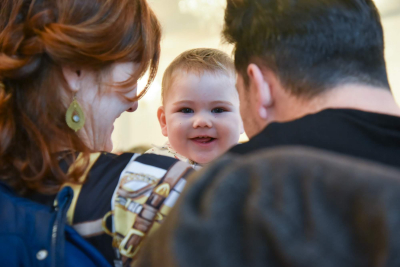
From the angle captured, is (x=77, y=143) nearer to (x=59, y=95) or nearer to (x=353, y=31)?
(x=59, y=95)

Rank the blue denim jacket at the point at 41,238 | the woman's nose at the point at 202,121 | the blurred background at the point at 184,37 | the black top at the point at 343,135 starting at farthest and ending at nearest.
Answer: the blurred background at the point at 184,37 < the woman's nose at the point at 202,121 < the blue denim jacket at the point at 41,238 < the black top at the point at 343,135

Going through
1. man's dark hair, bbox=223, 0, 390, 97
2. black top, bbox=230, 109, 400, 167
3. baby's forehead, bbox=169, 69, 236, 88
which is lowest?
baby's forehead, bbox=169, 69, 236, 88

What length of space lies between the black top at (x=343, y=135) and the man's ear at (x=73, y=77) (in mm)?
462

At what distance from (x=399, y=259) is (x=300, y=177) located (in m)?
0.11

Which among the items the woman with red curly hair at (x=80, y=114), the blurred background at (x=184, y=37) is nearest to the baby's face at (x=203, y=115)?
the woman with red curly hair at (x=80, y=114)

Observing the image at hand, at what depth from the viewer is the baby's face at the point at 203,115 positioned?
1643 mm

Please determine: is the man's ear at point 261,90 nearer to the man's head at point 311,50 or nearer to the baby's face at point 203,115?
the man's head at point 311,50

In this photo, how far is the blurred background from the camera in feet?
12.1

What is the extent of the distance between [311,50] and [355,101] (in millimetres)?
139

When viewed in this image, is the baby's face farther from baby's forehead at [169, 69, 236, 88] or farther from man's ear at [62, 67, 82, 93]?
man's ear at [62, 67, 82, 93]

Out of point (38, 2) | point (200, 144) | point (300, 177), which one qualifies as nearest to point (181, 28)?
point (200, 144)

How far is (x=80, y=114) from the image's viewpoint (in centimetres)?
88

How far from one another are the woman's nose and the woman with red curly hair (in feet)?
2.25

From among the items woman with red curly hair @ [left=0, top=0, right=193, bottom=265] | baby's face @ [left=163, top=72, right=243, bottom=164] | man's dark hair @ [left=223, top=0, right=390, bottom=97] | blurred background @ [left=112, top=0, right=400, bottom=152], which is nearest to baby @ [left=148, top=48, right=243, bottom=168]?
baby's face @ [left=163, top=72, right=243, bottom=164]
